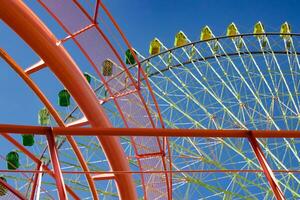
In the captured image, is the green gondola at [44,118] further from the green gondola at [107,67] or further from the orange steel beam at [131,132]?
the orange steel beam at [131,132]

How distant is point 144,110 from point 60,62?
4140 mm

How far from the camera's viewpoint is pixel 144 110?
12.3 metres

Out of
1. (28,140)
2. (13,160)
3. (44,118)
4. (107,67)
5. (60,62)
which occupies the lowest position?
(60,62)

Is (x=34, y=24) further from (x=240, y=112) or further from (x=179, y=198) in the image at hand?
(x=240, y=112)

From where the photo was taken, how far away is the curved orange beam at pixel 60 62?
24.3 ft

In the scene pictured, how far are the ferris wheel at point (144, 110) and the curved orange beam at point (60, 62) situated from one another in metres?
0.02

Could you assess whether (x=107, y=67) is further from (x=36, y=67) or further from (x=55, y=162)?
(x=55, y=162)

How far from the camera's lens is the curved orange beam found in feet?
24.3

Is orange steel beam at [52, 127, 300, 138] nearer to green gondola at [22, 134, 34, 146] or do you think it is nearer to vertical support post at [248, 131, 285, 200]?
vertical support post at [248, 131, 285, 200]

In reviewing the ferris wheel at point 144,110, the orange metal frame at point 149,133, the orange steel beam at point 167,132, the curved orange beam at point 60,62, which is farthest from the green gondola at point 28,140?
Answer: the orange steel beam at point 167,132

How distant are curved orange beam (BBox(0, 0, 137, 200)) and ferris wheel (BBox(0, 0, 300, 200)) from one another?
0.02m

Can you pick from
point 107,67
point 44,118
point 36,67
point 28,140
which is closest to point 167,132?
point 36,67

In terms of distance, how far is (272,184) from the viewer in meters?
4.43

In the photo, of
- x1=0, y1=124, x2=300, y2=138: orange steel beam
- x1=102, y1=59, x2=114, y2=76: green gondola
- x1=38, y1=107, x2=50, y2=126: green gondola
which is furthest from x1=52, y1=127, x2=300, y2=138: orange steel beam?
x1=38, y1=107, x2=50, y2=126: green gondola
